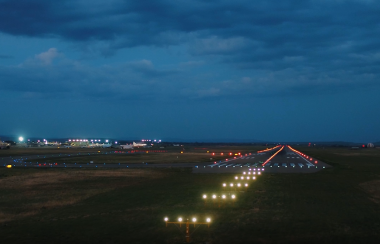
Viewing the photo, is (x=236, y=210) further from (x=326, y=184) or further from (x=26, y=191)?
(x=26, y=191)

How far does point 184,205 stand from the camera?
20.2 m

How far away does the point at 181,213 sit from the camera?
59.0 ft

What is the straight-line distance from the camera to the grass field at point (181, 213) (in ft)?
45.6

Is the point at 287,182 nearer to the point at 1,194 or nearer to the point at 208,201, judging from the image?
the point at 208,201

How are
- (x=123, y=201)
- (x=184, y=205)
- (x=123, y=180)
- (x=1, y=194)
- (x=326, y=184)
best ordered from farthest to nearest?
1. (x=123, y=180)
2. (x=326, y=184)
3. (x=1, y=194)
4. (x=123, y=201)
5. (x=184, y=205)

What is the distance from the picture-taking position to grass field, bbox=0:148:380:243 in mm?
13914

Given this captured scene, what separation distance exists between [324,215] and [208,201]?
676cm

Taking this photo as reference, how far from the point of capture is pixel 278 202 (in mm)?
21047

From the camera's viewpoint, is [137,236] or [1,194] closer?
[137,236]

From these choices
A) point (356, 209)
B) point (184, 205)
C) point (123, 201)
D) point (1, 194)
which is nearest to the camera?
point (356, 209)

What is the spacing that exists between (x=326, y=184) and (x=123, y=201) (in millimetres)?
17542

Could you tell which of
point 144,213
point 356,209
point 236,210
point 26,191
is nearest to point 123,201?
point 144,213

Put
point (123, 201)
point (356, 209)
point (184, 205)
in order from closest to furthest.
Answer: point (356, 209)
point (184, 205)
point (123, 201)

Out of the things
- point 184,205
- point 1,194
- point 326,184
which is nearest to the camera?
point 184,205
